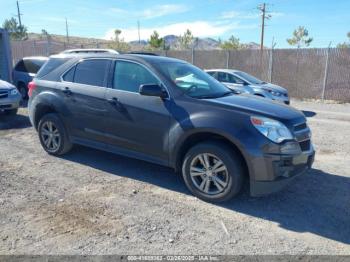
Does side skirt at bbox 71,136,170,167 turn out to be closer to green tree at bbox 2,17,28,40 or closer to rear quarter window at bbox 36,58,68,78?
rear quarter window at bbox 36,58,68,78

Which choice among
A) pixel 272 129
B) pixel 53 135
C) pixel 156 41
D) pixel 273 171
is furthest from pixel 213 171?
pixel 156 41

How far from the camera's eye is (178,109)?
4.39 metres

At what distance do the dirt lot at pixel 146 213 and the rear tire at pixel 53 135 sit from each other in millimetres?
174

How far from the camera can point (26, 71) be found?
40.3ft

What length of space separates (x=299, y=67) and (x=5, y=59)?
13159 mm

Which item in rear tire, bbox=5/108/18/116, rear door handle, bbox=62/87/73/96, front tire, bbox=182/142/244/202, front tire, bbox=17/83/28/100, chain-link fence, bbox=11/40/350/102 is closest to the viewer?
front tire, bbox=182/142/244/202

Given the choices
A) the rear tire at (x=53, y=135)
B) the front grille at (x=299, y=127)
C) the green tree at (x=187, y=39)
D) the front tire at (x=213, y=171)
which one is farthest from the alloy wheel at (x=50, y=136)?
the green tree at (x=187, y=39)

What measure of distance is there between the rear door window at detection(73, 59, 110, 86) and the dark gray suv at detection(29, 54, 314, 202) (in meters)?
0.02

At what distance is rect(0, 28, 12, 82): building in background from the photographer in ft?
45.4

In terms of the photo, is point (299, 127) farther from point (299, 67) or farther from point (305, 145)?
point (299, 67)

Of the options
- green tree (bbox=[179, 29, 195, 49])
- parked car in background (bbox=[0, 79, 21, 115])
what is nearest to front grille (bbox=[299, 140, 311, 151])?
parked car in background (bbox=[0, 79, 21, 115])

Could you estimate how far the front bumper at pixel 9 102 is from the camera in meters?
9.03

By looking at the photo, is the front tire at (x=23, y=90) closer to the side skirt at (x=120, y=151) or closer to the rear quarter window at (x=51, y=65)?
the rear quarter window at (x=51, y=65)

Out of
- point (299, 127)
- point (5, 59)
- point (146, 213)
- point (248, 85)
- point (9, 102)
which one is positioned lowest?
point (146, 213)
